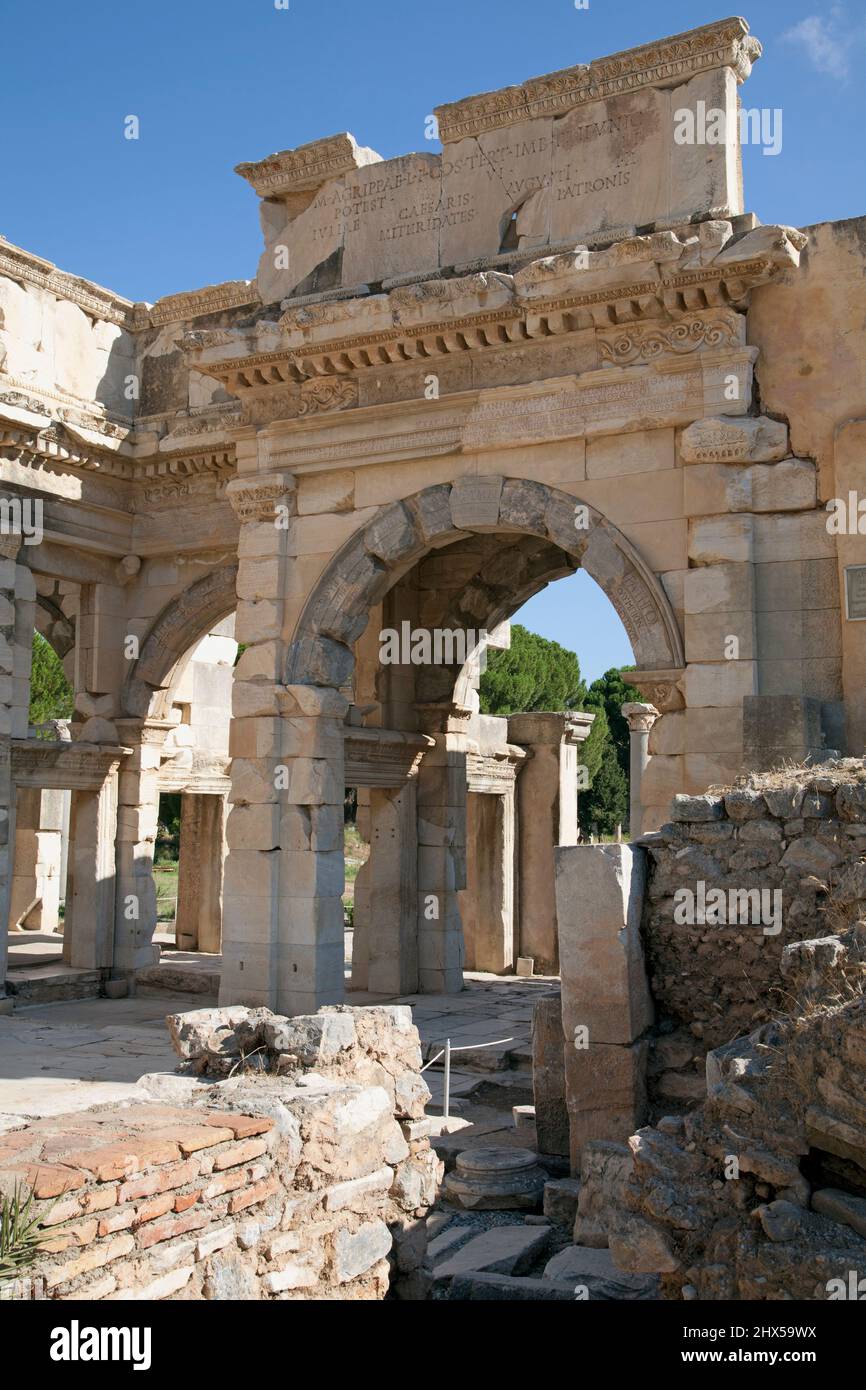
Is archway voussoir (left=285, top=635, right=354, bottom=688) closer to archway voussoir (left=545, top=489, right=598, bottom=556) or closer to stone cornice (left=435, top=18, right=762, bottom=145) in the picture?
archway voussoir (left=545, top=489, right=598, bottom=556)

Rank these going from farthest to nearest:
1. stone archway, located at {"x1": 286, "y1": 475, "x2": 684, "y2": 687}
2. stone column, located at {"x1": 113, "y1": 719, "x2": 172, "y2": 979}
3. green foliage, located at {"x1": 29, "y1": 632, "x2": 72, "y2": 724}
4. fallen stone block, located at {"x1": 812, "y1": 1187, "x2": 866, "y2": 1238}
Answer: green foliage, located at {"x1": 29, "y1": 632, "x2": 72, "y2": 724}
stone column, located at {"x1": 113, "y1": 719, "x2": 172, "y2": 979}
stone archway, located at {"x1": 286, "y1": 475, "x2": 684, "y2": 687}
fallen stone block, located at {"x1": 812, "y1": 1187, "x2": 866, "y2": 1238}

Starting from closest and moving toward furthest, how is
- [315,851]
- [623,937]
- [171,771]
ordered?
[623,937], [315,851], [171,771]

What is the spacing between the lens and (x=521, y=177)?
1053cm

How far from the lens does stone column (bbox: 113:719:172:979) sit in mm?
14211

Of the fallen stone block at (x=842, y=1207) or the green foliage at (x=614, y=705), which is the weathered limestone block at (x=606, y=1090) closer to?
the fallen stone block at (x=842, y=1207)

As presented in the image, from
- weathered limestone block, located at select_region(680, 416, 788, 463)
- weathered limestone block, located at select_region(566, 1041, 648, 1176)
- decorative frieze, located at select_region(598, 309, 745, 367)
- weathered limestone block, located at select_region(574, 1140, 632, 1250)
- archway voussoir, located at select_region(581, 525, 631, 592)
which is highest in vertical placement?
decorative frieze, located at select_region(598, 309, 745, 367)

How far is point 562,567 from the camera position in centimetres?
1462

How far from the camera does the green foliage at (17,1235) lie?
3.42 metres

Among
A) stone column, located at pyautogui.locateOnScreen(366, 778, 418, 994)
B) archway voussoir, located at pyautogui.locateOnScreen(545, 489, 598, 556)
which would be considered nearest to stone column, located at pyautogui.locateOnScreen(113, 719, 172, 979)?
stone column, located at pyautogui.locateOnScreen(366, 778, 418, 994)

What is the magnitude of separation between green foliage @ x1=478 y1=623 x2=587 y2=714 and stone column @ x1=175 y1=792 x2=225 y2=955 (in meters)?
16.4

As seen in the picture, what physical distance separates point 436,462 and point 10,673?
199 inches

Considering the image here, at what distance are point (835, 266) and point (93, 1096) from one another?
7.74 meters

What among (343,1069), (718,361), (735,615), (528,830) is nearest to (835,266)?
(718,361)

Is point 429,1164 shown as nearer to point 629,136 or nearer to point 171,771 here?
point 629,136
